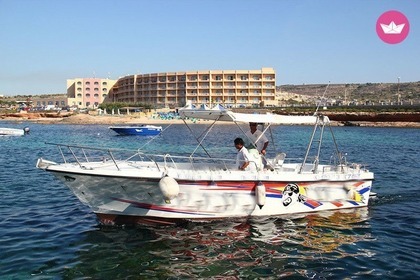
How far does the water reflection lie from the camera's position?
7.95 metres

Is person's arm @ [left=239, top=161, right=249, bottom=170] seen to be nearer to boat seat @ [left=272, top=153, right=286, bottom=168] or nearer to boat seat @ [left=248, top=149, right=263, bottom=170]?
boat seat @ [left=248, top=149, right=263, bottom=170]

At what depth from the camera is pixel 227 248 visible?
30.1 ft

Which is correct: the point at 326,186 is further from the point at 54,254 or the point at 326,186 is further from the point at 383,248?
the point at 54,254

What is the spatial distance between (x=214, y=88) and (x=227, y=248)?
11665cm

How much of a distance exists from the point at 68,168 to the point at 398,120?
92.1m

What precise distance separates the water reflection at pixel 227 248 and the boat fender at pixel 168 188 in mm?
1057

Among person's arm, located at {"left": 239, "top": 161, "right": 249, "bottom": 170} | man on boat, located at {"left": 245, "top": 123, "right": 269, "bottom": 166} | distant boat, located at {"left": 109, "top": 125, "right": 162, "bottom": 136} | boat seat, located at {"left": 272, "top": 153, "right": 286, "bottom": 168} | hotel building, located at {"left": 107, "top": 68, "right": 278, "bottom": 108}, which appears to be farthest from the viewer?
hotel building, located at {"left": 107, "top": 68, "right": 278, "bottom": 108}

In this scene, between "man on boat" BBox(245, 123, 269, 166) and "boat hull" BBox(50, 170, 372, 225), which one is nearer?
"boat hull" BBox(50, 170, 372, 225)

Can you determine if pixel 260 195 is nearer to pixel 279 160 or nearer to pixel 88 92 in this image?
pixel 279 160

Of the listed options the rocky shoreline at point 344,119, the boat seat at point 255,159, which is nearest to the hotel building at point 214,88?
the rocky shoreline at point 344,119

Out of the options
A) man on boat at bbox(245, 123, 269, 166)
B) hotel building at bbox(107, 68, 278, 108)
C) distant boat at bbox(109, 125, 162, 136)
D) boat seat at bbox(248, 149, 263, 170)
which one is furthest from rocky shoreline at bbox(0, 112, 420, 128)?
boat seat at bbox(248, 149, 263, 170)

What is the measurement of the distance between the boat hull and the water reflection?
1.02 feet

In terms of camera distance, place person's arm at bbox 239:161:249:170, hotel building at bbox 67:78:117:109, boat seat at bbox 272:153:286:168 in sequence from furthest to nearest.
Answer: hotel building at bbox 67:78:117:109
boat seat at bbox 272:153:286:168
person's arm at bbox 239:161:249:170

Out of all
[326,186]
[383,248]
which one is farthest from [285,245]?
[326,186]
